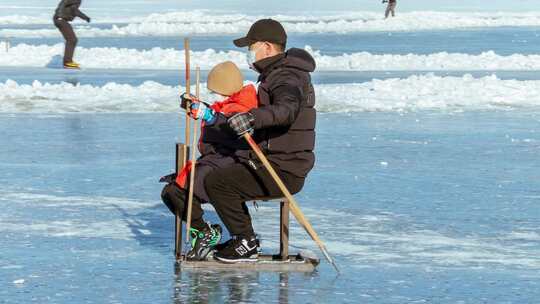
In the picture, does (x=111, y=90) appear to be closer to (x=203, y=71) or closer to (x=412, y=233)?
(x=203, y=71)

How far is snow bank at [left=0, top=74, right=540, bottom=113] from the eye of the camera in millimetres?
15224

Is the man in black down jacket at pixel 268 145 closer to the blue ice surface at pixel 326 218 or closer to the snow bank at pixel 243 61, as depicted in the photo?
the blue ice surface at pixel 326 218

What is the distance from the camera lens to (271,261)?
6.14 meters

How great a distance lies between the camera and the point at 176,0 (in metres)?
72.0

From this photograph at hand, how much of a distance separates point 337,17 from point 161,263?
150 feet

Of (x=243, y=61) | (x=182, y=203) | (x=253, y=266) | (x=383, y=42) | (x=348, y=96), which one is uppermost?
(x=383, y=42)

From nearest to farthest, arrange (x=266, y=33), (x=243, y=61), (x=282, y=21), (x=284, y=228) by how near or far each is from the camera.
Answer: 1. (x=266, y=33)
2. (x=284, y=228)
3. (x=243, y=61)
4. (x=282, y=21)

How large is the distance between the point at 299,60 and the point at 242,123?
53 centimetres

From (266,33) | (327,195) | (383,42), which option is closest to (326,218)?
(327,195)

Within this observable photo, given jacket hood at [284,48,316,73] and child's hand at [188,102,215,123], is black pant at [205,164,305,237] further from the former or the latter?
jacket hood at [284,48,316,73]

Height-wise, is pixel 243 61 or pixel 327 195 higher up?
pixel 243 61

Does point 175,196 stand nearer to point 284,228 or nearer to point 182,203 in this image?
point 182,203

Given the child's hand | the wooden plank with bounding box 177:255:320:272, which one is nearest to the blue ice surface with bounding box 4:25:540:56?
the wooden plank with bounding box 177:255:320:272

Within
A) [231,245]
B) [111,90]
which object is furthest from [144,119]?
[231,245]
